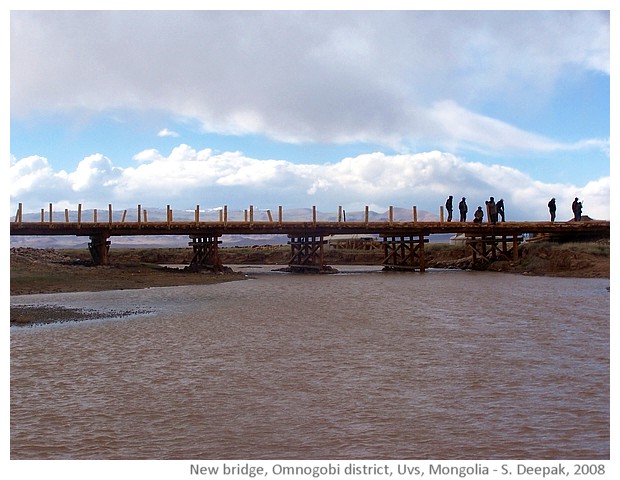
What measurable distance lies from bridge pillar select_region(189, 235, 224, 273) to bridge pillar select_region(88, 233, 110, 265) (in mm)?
5003

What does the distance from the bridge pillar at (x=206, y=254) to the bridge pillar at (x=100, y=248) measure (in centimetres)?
500

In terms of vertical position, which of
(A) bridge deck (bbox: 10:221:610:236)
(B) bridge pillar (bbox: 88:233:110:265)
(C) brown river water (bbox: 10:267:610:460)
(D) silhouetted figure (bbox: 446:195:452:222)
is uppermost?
(D) silhouetted figure (bbox: 446:195:452:222)

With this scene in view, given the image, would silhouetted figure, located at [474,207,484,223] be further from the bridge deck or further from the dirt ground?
the dirt ground

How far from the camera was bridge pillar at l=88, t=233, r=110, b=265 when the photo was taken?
3766 centimetres

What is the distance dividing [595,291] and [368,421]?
1859cm

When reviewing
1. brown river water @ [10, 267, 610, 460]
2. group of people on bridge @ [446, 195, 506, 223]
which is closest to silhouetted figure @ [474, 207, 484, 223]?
group of people on bridge @ [446, 195, 506, 223]

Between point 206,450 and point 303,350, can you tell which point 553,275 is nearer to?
point 303,350

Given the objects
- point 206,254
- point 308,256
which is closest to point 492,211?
point 308,256

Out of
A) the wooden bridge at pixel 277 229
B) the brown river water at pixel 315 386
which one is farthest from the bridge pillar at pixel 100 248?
the brown river water at pixel 315 386

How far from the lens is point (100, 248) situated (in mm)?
37812

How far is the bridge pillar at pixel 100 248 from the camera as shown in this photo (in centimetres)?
3766

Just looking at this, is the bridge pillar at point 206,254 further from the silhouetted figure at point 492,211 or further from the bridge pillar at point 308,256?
the silhouetted figure at point 492,211

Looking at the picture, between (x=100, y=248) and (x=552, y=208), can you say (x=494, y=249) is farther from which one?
(x=100, y=248)
